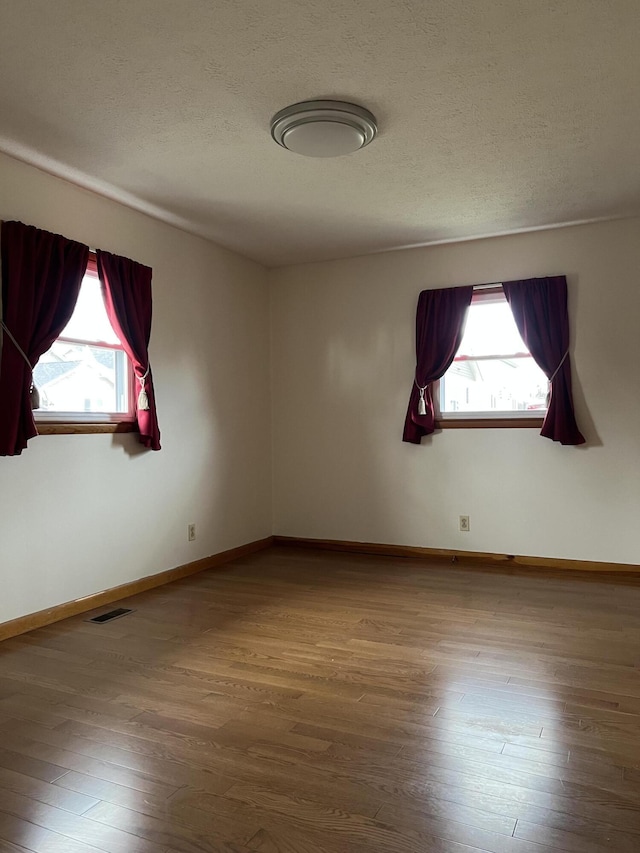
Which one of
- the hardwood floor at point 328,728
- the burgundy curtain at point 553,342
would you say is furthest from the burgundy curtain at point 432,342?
the hardwood floor at point 328,728

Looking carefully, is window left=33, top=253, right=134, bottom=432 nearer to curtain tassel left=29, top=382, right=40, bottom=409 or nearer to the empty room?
the empty room

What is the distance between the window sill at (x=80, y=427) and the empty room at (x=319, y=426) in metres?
0.01

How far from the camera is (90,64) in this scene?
2605 mm

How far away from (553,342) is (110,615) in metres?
3.59

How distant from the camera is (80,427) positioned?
12.7 feet

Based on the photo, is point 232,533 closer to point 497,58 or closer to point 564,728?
point 564,728

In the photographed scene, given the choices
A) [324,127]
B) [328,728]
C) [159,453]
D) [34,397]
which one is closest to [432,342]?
[159,453]

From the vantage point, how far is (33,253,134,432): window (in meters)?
3.75

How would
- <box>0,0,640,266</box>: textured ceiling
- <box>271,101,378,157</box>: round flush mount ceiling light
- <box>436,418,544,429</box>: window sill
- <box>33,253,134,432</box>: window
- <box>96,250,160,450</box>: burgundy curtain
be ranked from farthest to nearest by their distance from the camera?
<box>436,418,544,429</box>: window sill < <box>96,250,160,450</box>: burgundy curtain < <box>33,253,134,432</box>: window < <box>271,101,378,157</box>: round flush mount ceiling light < <box>0,0,640,266</box>: textured ceiling

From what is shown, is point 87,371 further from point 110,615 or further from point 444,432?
point 444,432

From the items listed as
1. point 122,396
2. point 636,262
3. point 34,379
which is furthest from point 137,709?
point 636,262

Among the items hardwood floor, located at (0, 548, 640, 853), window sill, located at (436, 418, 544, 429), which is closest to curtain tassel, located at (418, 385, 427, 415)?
window sill, located at (436, 418, 544, 429)

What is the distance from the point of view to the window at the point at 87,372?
12.3ft

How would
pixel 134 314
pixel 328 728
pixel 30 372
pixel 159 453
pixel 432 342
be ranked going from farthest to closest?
pixel 432 342 < pixel 159 453 < pixel 134 314 < pixel 30 372 < pixel 328 728
